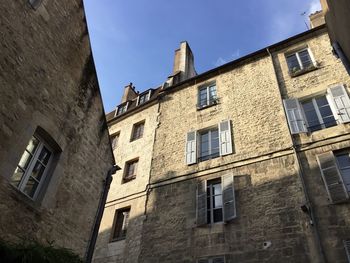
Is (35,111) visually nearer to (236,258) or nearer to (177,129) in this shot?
(236,258)

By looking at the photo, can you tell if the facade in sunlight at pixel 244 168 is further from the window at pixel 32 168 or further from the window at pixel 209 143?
the window at pixel 32 168

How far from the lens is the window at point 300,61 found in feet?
34.9

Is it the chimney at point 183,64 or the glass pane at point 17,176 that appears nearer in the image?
the glass pane at point 17,176

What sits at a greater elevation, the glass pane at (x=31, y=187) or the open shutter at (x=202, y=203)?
the open shutter at (x=202, y=203)

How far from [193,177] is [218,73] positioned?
15.2ft

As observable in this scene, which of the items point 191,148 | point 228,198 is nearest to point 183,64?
point 191,148

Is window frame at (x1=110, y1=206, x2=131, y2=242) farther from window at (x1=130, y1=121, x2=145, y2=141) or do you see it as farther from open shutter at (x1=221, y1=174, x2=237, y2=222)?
open shutter at (x1=221, y1=174, x2=237, y2=222)

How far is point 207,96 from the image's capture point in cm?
1231

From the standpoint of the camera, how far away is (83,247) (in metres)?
6.35

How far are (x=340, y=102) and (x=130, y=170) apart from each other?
760 cm

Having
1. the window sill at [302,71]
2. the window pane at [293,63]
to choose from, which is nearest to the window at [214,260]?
the window sill at [302,71]

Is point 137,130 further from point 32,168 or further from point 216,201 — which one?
point 32,168

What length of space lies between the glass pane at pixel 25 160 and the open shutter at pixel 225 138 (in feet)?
19.7

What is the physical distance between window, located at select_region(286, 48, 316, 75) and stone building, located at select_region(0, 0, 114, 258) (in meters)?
6.74
